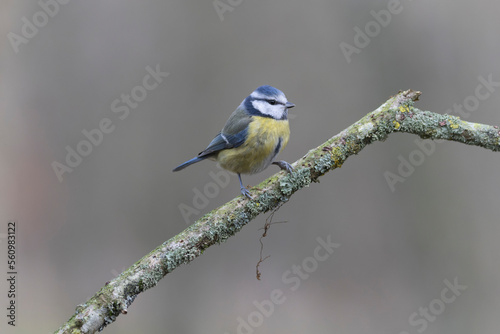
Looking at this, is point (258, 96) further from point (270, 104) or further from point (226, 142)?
point (226, 142)

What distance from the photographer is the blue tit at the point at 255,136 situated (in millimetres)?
2254

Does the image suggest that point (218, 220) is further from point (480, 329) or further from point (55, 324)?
point (480, 329)

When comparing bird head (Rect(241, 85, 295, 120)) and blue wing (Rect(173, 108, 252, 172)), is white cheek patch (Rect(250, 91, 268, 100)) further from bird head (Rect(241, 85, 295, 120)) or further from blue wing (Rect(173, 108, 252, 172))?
blue wing (Rect(173, 108, 252, 172))

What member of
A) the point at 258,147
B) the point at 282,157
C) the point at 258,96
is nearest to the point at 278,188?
the point at 258,147

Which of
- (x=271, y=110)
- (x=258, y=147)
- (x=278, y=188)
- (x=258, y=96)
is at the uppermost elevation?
(x=258, y=96)

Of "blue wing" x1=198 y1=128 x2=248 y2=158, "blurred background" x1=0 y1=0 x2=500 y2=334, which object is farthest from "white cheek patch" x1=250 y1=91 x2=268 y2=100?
"blurred background" x1=0 y1=0 x2=500 y2=334

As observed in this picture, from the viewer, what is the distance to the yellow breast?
2.25 metres

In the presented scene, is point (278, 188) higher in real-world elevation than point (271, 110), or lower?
lower

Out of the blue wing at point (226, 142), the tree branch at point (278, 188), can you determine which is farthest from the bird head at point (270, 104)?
the tree branch at point (278, 188)

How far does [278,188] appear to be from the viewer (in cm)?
177

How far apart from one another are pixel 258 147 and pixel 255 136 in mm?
61

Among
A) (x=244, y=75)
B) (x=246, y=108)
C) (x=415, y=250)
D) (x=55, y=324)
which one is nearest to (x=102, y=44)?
(x=244, y=75)

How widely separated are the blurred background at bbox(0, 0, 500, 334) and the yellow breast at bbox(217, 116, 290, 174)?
1151mm

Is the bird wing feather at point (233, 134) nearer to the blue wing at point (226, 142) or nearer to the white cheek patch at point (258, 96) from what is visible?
the blue wing at point (226, 142)
